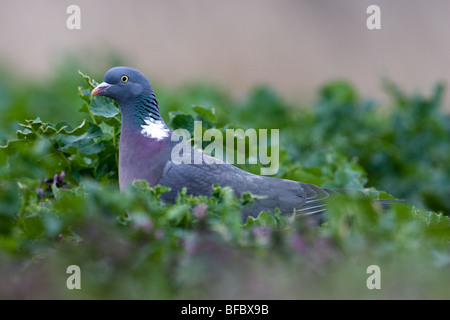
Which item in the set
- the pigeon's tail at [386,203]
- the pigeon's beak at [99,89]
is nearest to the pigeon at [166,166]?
the pigeon's beak at [99,89]

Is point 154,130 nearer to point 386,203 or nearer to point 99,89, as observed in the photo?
point 99,89

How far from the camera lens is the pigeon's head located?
161 inches

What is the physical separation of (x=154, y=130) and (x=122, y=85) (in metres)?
0.30

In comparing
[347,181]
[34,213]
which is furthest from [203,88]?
[34,213]

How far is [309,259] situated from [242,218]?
1.02 metres

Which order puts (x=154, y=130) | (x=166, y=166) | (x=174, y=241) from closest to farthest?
(x=174, y=241), (x=166, y=166), (x=154, y=130)

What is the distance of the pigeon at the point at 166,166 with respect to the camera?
398cm

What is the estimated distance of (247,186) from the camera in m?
4.05

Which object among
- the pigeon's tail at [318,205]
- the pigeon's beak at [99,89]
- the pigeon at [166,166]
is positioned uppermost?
the pigeon's beak at [99,89]

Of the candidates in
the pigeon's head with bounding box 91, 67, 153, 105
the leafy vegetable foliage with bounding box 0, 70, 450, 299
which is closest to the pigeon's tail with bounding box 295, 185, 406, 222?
the leafy vegetable foliage with bounding box 0, 70, 450, 299

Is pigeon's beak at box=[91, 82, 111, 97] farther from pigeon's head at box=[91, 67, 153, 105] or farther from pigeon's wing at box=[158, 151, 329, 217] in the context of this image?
pigeon's wing at box=[158, 151, 329, 217]

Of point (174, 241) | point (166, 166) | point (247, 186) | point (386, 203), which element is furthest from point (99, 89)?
point (386, 203)

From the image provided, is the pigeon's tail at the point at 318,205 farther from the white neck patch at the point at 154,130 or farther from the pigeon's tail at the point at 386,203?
the white neck patch at the point at 154,130

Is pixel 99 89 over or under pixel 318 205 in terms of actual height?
over
